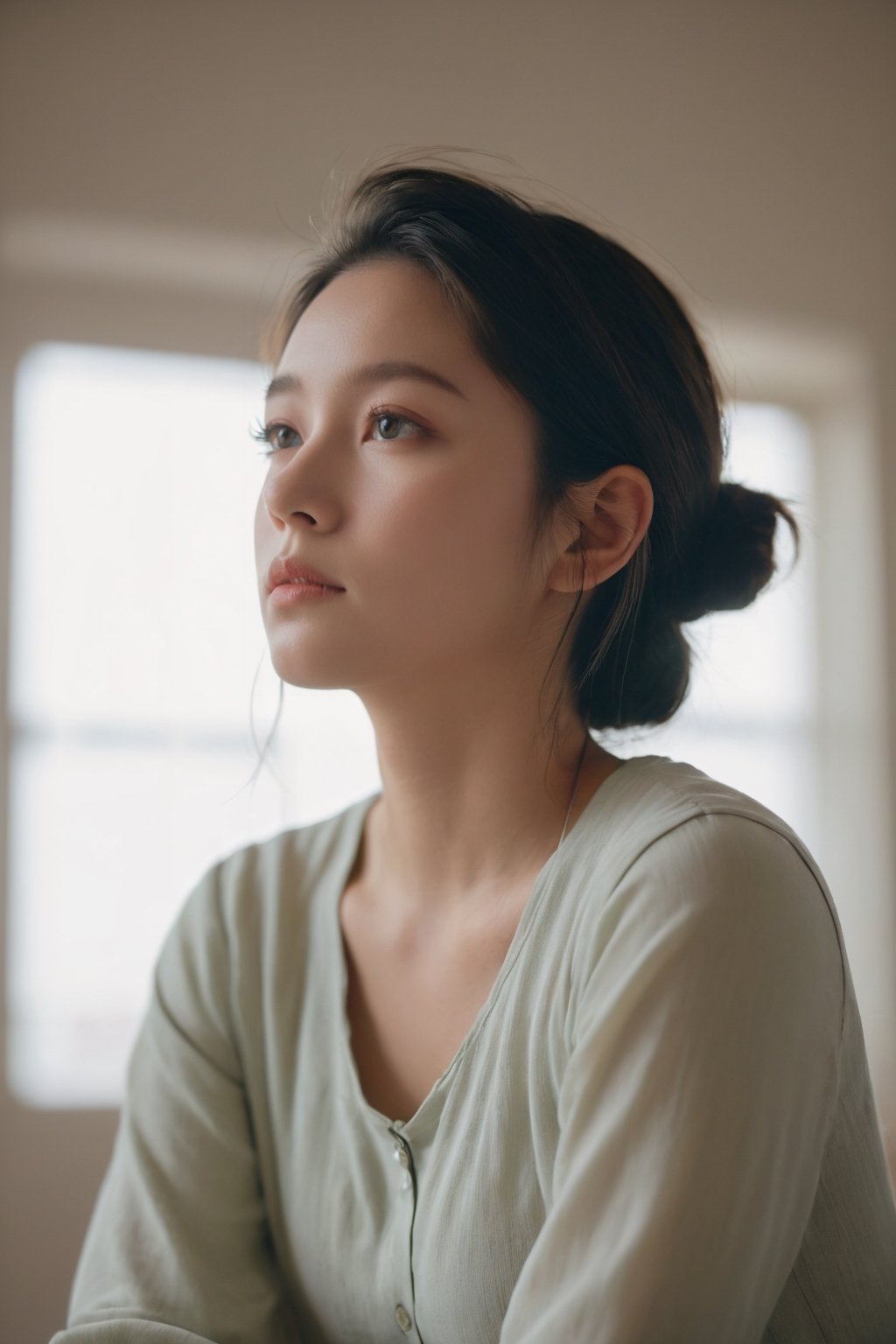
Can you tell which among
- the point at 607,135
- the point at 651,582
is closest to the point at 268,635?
the point at 651,582

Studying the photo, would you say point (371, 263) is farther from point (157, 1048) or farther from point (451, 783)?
point (157, 1048)

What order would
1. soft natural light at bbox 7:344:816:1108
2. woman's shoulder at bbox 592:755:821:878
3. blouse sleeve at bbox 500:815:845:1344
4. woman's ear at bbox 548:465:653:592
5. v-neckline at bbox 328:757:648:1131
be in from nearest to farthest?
blouse sleeve at bbox 500:815:845:1344 < woman's shoulder at bbox 592:755:821:878 < v-neckline at bbox 328:757:648:1131 < woman's ear at bbox 548:465:653:592 < soft natural light at bbox 7:344:816:1108

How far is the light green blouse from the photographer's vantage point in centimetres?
70

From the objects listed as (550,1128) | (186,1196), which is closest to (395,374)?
(550,1128)

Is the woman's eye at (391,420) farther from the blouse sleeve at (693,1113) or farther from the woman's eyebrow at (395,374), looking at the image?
the blouse sleeve at (693,1113)

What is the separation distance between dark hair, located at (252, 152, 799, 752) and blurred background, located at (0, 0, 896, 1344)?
1.28m

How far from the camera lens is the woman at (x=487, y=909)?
0.75 m

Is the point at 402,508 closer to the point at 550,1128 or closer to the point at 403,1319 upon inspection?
the point at 550,1128

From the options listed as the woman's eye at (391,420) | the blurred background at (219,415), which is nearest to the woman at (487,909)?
the woman's eye at (391,420)

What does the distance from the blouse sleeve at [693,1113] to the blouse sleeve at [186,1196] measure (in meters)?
0.39

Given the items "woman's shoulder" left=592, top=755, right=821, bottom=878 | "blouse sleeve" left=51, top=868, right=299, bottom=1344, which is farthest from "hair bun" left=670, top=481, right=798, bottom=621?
"blouse sleeve" left=51, top=868, right=299, bottom=1344

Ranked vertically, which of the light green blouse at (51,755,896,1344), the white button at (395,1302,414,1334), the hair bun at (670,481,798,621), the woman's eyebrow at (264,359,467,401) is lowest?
the white button at (395,1302,414,1334)

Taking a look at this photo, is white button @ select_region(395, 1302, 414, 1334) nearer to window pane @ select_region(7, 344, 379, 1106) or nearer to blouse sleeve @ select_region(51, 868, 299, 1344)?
blouse sleeve @ select_region(51, 868, 299, 1344)

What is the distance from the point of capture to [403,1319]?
0.94m
